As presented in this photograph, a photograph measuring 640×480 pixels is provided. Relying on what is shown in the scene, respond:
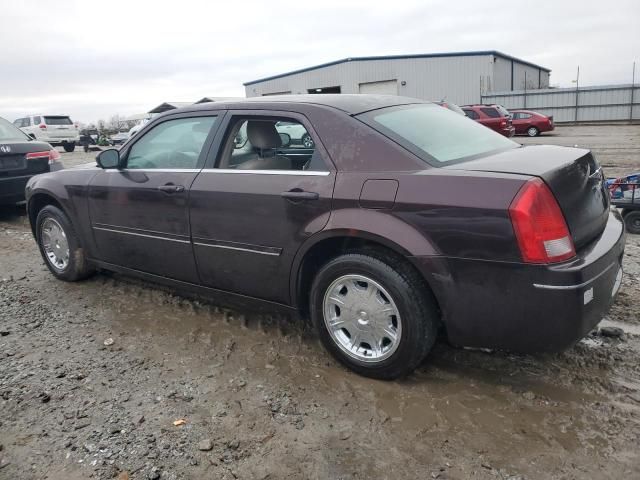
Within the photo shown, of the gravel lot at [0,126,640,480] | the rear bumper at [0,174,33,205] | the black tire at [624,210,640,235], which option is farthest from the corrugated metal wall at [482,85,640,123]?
the gravel lot at [0,126,640,480]

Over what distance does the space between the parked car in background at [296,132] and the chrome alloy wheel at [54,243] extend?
7.66ft

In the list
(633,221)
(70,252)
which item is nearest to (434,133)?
(70,252)

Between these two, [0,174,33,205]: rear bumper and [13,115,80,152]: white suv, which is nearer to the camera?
[0,174,33,205]: rear bumper

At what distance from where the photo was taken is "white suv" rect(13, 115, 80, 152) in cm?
2492

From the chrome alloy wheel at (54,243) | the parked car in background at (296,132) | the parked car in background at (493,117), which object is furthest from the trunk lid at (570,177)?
the parked car in background at (493,117)

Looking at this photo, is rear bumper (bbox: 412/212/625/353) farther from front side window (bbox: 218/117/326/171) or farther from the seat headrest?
the seat headrest

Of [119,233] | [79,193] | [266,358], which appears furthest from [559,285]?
[79,193]

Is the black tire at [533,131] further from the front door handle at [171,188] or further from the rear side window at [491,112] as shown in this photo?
the front door handle at [171,188]

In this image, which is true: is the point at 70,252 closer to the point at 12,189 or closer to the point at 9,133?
the point at 12,189

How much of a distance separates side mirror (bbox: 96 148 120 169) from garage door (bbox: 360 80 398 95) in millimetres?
32697

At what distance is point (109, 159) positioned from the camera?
13.3 ft

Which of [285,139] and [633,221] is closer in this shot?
[285,139]

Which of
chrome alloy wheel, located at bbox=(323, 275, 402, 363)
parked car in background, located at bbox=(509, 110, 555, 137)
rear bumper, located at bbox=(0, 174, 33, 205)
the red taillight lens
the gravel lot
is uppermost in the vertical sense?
the red taillight lens

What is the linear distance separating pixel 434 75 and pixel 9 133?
30258 millimetres
